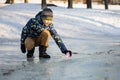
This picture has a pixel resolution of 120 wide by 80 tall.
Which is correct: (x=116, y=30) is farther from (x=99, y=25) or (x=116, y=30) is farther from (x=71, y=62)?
(x=71, y=62)

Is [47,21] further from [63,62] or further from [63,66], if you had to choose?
[63,66]

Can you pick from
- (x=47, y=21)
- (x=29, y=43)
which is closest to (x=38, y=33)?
(x=29, y=43)

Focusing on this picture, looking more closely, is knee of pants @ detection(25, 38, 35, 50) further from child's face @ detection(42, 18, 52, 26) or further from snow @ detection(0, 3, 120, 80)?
child's face @ detection(42, 18, 52, 26)

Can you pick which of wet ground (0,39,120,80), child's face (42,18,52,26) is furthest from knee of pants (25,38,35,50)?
child's face (42,18,52,26)

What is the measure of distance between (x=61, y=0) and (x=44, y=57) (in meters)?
55.1

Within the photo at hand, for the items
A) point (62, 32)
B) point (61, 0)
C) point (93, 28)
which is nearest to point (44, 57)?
point (62, 32)

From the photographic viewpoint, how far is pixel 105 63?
31.7ft

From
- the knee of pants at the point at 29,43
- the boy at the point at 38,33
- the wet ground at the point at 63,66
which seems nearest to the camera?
the wet ground at the point at 63,66

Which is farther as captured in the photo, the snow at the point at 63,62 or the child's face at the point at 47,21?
the child's face at the point at 47,21

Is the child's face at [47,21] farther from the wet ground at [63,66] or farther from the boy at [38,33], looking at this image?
the wet ground at [63,66]

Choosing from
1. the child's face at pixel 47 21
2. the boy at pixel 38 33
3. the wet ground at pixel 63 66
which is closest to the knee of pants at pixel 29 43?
the boy at pixel 38 33

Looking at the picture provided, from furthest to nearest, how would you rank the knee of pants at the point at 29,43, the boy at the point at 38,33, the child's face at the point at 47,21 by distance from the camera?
the knee of pants at the point at 29,43
the boy at the point at 38,33
the child's face at the point at 47,21

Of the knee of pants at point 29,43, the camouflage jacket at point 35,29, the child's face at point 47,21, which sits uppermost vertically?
the child's face at point 47,21

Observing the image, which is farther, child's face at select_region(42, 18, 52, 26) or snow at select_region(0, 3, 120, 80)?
child's face at select_region(42, 18, 52, 26)
